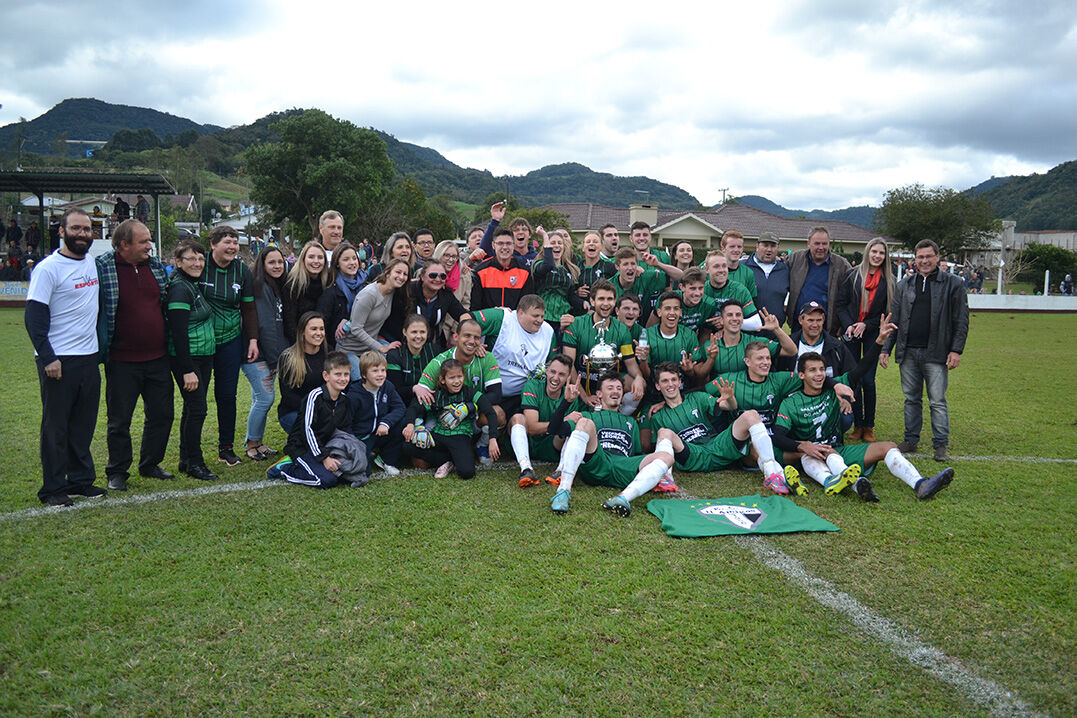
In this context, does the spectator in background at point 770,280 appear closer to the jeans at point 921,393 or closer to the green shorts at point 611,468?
the jeans at point 921,393

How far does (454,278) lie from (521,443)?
2.31 meters

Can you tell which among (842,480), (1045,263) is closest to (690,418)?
(842,480)

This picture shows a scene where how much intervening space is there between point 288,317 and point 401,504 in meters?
2.20

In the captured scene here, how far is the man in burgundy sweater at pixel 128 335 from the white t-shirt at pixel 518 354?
2737mm

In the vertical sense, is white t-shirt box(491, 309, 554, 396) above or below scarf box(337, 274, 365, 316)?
→ below

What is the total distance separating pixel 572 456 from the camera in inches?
200

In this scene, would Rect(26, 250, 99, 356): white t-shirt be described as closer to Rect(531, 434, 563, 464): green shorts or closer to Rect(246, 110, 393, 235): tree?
Rect(531, 434, 563, 464): green shorts

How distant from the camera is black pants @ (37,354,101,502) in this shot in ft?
15.2

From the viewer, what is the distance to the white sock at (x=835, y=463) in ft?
17.4

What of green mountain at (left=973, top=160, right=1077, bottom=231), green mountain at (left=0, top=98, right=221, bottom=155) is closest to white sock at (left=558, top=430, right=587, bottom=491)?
green mountain at (left=973, top=160, right=1077, bottom=231)

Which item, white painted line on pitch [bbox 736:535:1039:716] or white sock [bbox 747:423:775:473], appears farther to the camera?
white sock [bbox 747:423:775:473]

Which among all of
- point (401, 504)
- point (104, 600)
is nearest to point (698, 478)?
point (401, 504)

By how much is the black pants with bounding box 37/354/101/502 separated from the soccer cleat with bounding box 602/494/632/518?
3.59 metres

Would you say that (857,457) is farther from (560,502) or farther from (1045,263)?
(1045,263)
